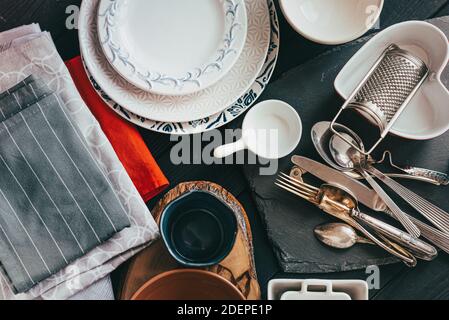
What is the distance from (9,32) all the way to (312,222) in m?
0.49

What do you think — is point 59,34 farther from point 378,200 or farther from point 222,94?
point 378,200

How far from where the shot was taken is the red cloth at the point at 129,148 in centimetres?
74

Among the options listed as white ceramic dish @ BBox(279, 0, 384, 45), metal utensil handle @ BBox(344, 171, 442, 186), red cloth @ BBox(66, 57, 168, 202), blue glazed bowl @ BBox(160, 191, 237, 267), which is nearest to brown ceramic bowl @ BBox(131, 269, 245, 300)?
blue glazed bowl @ BBox(160, 191, 237, 267)

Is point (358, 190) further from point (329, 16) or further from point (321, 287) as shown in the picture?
point (329, 16)

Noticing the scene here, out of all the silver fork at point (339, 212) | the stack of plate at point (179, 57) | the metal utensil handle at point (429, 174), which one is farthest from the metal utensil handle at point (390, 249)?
the stack of plate at point (179, 57)

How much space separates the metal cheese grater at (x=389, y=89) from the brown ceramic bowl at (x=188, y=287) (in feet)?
0.79

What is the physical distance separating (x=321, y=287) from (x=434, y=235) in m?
0.18

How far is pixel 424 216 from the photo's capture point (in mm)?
762

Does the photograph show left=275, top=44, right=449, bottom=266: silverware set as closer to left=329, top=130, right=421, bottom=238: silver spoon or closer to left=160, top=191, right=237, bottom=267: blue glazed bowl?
left=329, top=130, right=421, bottom=238: silver spoon

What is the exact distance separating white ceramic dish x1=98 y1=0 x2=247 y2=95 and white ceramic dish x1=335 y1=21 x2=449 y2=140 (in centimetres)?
16

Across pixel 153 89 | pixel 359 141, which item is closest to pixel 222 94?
pixel 153 89

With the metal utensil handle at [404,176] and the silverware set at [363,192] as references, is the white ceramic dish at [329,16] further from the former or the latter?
the metal utensil handle at [404,176]

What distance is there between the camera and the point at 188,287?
70 centimetres
